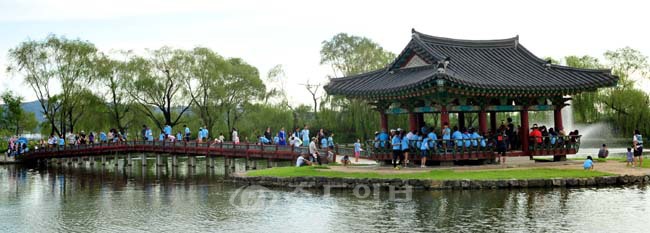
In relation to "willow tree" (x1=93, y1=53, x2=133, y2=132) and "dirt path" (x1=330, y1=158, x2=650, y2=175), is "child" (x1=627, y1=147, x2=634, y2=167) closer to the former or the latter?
"dirt path" (x1=330, y1=158, x2=650, y2=175)

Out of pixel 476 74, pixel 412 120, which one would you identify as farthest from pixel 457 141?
pixel 476 74

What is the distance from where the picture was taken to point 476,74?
Answer: 33.5 m

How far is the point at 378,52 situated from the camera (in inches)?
2741

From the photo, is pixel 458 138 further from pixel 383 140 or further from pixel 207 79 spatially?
pixel 207 79

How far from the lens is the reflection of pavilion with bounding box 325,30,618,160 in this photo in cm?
3216

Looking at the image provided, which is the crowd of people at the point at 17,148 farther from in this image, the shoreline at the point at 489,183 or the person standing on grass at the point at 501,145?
the person standing on grass at the point at 501,145

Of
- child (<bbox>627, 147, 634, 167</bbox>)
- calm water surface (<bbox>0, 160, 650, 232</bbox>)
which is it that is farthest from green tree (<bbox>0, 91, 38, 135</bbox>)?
child (<bbox>627, 147, 634, 167</bbox>)

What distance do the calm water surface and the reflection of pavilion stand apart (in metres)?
6.90

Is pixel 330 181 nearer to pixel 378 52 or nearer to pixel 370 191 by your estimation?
pixel 370 191

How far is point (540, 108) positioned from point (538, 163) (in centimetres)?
290

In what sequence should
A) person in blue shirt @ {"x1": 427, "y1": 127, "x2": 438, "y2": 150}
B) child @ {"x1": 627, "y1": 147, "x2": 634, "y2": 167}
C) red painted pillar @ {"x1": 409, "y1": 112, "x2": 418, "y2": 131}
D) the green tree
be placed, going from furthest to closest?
the green tree < red painted pillar @ {"x1": 409, "y1": 112, "x2": 418, "y2": 131} < person in blue shirt @ {"x1": 427, "y1": 127, "x2": 438, "y2": 150} < child @ {"x1": 627, "y1": 147, "x2": 634, "y2": 167}

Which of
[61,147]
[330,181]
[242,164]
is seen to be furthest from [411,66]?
[61,147]

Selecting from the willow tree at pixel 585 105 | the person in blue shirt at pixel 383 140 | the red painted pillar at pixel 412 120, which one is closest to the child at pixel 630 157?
the red painted pillar at pixel 412 120

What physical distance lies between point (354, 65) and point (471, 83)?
3964 centimetres
